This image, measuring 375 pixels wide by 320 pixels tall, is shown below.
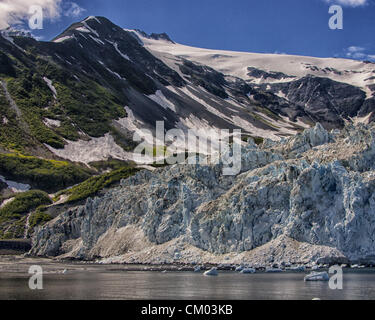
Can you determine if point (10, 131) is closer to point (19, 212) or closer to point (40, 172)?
point (40, 172)

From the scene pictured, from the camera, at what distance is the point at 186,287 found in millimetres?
42219

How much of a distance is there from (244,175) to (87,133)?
136 metres

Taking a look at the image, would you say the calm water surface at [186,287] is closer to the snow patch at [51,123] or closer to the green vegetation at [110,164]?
the green vegetation at [110,164]

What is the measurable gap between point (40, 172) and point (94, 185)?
23688 mm

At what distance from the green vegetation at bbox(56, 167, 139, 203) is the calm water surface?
7756 centimetres

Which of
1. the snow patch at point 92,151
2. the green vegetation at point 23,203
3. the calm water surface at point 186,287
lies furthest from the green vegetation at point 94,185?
the calm water surface at point 186,287

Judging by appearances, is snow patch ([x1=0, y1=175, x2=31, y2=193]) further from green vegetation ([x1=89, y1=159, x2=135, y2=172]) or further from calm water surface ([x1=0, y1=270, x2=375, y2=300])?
calm water surface ([x1=0, y1=270, x2=375, y2=300])

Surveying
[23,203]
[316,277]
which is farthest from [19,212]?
[316,277]

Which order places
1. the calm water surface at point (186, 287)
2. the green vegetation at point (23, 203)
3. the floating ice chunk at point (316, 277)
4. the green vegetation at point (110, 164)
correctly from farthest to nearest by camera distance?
1. the green vegetation at point (110, 164)
2. the green vegetation at point (23, 203)
3. the floating ice chunk at point (316, 277)
4. the calm water surface at point (186, 287)

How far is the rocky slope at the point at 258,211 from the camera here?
54.3 meters

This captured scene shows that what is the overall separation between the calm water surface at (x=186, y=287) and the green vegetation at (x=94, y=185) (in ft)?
254

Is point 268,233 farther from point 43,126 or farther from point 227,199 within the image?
point 43,126

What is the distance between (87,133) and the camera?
196 meters
